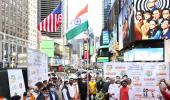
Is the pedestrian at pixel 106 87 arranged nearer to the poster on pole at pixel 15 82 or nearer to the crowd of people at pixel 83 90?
the crowd of people at pixel 83 90

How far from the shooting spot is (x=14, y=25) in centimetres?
16738

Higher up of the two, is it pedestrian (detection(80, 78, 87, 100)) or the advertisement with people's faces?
the advertisement with people's faces

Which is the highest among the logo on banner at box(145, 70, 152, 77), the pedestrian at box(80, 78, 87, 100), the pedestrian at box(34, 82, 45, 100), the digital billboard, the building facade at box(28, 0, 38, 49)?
the building facade at box(28, 0, 38, 49)

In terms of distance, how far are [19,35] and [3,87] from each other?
16098 cm

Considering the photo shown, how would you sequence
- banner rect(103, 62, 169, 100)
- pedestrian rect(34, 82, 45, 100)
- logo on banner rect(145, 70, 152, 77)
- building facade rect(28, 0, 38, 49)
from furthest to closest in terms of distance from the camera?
building facade rect(28, 0, 38, 49) < logo on banner rect(145, 70, 152, 77) < banner rect(103, 62, 169, 100) < pedestrian rect(34, 82, 45, 100)

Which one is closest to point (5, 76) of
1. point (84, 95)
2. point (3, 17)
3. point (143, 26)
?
point (84, 95)

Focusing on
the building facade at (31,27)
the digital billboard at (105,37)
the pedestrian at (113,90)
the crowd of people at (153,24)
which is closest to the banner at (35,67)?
the pedestrian at (113,90)

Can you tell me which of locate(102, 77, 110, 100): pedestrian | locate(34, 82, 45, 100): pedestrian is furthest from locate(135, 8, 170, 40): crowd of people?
locate(34, 82, 45, 100): pedestrian

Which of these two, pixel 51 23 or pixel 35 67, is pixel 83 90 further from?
pixel 35 67

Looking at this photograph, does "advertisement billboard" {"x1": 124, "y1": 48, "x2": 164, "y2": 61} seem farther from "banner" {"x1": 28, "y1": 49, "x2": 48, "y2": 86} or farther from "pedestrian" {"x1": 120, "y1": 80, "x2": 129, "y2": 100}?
"pedestrian" {"x1": 120, "y1": 80, "x2": 129, "y2": 100}

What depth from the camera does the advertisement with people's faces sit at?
2172 inches

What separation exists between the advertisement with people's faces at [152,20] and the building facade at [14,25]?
268 ft

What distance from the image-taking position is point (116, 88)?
16.7 m

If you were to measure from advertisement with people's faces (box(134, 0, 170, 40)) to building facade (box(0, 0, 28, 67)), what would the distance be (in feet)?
268
